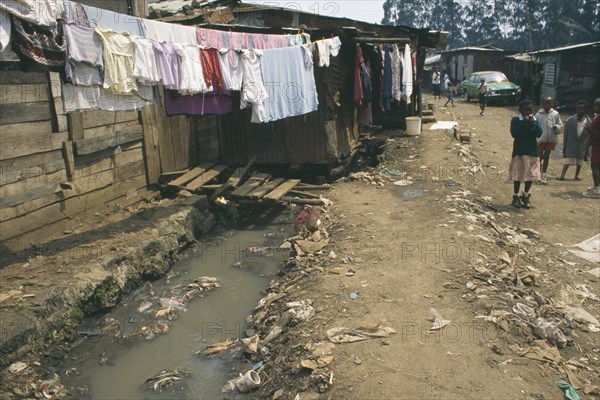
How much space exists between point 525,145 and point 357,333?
4.98 m

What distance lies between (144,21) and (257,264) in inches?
132

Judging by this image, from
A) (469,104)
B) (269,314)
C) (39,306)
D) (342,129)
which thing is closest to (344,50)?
(342,129)

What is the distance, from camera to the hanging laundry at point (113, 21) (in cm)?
471

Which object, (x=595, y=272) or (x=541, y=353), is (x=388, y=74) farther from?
(x=541, y=353)

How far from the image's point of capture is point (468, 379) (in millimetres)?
3170

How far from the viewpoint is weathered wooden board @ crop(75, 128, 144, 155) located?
616 centimetres

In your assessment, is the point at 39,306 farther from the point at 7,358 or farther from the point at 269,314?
the point at 269,314

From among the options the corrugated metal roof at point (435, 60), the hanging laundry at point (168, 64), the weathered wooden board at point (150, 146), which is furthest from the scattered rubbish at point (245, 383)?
the corrugated metal roof at point (435, 60)

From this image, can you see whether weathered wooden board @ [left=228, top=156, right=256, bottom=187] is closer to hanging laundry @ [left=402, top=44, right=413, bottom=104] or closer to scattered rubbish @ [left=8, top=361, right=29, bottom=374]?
hanging laundry @ [left=402, top=44, right=413, bottom=104]

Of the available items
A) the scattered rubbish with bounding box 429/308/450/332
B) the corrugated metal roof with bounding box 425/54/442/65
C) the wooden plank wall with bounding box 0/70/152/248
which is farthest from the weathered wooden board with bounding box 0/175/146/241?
the corrugated metal roof with bounding box 425/54/442/65

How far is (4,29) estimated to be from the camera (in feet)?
12.6

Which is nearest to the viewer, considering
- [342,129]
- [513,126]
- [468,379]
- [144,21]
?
[468,379]

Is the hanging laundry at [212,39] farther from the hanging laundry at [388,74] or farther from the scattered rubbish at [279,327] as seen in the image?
the hanging laundry at [388,74]

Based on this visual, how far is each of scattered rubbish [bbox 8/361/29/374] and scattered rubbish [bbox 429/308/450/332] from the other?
3.43 metres
